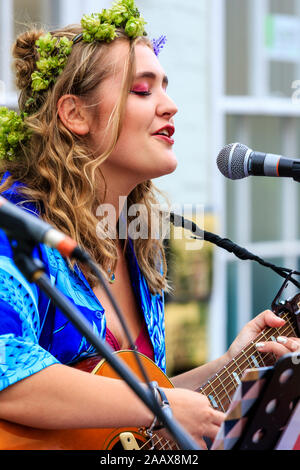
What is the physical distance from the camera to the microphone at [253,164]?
182 centimetres

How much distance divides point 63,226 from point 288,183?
4.26 metres

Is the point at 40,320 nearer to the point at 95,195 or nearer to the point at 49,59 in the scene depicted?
the point at 95,195

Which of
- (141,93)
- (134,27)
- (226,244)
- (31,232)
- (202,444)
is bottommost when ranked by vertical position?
(202,444)

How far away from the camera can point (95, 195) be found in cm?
224

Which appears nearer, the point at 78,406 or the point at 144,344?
the point at 78,406

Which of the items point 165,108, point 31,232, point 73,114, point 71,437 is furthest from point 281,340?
point 31,232

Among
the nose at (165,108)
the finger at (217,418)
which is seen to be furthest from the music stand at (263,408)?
the nose at (165,108)

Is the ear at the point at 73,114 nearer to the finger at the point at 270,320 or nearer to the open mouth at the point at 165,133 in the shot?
the open mouth at the point at 165,133

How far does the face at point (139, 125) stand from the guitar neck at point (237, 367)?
66 centimetres

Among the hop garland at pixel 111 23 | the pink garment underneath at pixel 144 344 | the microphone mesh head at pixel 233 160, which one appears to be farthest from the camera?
the pink garment underneath at pixel 144 344

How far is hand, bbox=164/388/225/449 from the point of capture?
5.60ft

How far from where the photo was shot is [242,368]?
2.08 m

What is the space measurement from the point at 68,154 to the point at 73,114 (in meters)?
0.16

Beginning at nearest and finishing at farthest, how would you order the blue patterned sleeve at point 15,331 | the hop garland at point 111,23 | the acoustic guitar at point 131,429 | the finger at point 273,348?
the blue patterned sleeve at point 15,331 < the acoustic guitar at point 131,429 < the finger at point 273,348 < the hop garland at point 111,23
